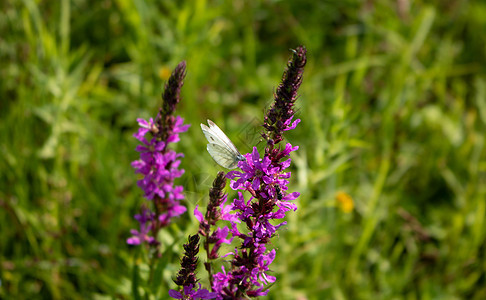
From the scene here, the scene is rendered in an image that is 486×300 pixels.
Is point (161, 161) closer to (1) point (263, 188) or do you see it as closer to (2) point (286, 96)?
(1) point (263, 188)

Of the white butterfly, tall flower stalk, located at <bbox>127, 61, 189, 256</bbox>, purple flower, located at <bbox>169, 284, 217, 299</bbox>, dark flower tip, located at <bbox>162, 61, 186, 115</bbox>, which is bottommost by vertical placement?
purple flower, located at <bbox>169, 284, 217, 299</bbox>

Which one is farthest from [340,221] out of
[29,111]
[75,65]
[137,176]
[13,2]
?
[13,2]

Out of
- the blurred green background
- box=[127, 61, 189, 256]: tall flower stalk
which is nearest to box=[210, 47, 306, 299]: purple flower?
the blurred green background

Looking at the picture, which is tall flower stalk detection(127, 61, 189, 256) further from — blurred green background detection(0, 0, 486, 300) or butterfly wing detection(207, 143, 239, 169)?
butterfly wing detection(207, 143, 239, 169)

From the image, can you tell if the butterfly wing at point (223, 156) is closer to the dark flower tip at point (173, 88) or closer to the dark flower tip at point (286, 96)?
the dark flower tip at point (286, 96)

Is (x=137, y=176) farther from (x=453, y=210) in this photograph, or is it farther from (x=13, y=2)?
(x=453, y=210)

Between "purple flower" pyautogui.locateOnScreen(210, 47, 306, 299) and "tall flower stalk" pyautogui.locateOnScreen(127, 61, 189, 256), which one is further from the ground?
"tall flower stalk" pyautogui.locateOnScreen(127, 61, 189, 256)

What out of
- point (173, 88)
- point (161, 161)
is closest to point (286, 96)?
point (173, 88)
